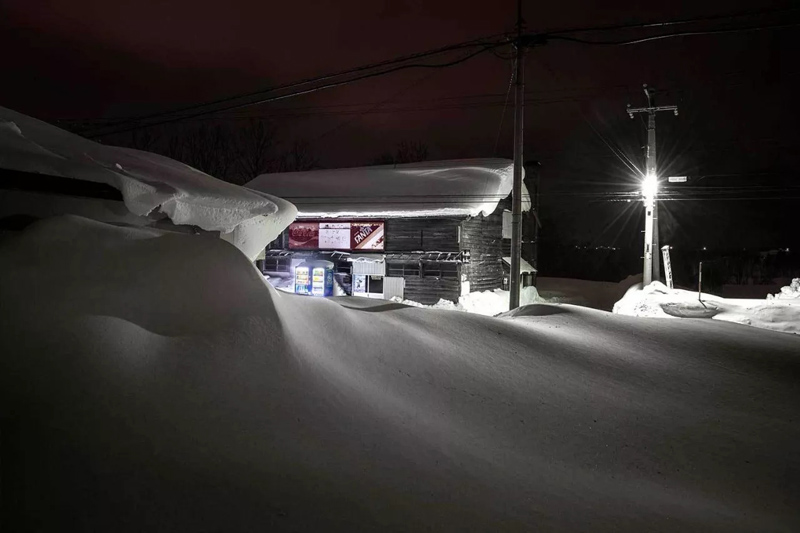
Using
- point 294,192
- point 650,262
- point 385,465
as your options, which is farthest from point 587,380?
point 294,192

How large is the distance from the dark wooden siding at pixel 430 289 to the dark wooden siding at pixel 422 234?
1.55 m

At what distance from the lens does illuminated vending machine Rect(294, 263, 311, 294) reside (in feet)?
82.3

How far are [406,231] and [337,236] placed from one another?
4.15 meters

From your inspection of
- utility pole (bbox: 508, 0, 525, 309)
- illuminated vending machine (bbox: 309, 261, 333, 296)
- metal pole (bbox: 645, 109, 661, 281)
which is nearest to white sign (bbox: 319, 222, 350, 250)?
illuminated vending machine (bbox: 309, 261, 333, 296)

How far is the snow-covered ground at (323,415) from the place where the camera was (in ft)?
10.7

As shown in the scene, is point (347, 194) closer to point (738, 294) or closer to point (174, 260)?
point (174, 260)

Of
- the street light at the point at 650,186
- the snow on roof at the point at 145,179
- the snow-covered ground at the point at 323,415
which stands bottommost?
the snow-covered ground at the point at 323,415

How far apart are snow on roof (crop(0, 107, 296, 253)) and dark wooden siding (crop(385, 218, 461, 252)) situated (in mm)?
15040

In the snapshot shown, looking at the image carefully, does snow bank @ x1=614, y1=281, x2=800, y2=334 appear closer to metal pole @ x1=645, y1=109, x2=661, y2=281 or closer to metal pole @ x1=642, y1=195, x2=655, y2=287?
metal pole @ x1=642, y1=195, x2=655, y2=287

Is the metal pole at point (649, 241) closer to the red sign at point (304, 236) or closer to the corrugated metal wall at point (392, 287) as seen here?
the corrugated metal wall at point (392, 287)

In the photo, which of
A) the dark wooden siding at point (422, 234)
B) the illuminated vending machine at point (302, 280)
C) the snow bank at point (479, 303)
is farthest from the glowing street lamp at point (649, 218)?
the illuminated vending machine at point (302, 280)

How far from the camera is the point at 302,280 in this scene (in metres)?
25.2

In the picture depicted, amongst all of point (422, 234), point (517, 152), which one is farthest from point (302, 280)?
point (517, 152)

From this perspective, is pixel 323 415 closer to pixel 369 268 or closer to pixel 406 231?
pixel 406 231
